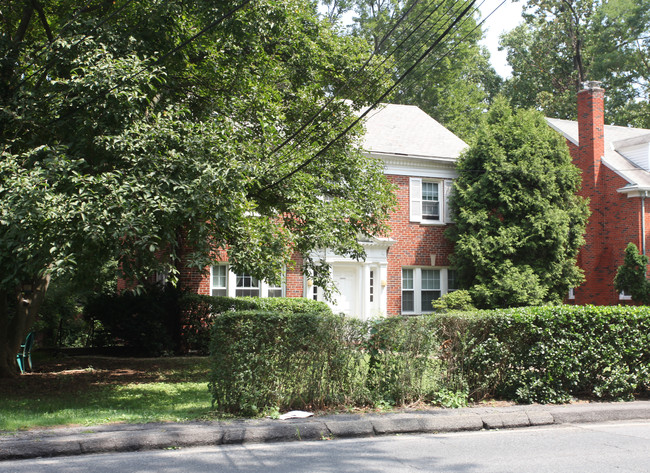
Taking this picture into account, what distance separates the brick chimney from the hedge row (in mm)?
15084

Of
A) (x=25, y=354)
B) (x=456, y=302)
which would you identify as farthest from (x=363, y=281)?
(x=25, y=354)

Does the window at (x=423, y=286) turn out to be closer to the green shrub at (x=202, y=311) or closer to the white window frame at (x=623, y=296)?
the green shrub at (x=202, y=311)

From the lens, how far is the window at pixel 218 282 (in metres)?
18.8

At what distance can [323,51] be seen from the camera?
1366 cm

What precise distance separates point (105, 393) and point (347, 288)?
10.9m

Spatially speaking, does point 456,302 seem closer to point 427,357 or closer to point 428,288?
point 428,288

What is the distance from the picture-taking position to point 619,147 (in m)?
25.0

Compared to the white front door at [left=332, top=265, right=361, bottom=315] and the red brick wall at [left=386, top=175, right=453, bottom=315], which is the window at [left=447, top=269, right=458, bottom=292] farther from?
the white front door at [left=332, top=265, right=361, bottom=315]

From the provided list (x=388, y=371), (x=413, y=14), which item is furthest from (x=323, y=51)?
(x=413, y=14)

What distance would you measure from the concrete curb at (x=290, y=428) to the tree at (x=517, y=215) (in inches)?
402

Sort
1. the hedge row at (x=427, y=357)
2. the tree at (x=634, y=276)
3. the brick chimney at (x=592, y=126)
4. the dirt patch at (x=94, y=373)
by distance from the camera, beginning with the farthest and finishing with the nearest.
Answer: the brick chimney at (x=592, y=126) → the tree at (x=634, y=276) → the dirt patch at (x=94, y=373) → the hedge row at (x=427, y=357)

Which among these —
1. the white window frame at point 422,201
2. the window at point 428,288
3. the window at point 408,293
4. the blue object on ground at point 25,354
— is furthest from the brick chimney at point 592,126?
the blue object on ground at point 25,354

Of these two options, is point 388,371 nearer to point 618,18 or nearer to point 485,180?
point 485,180

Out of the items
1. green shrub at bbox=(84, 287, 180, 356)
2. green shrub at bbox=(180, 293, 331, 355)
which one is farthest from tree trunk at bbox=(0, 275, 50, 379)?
green shrub at bbox=(180, 293, 331, 355)
